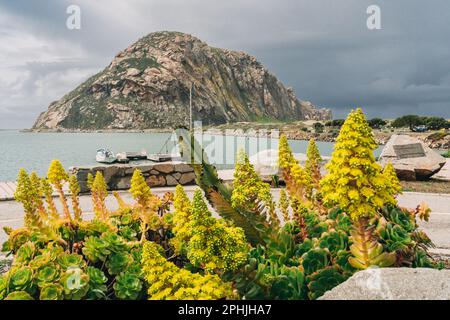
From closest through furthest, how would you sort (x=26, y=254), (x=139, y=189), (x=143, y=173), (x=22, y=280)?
(x=22, y=280) < (x=26, y=254) < (x=139, y=189) < (x=143, y=173)

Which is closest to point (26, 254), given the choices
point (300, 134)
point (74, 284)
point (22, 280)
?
point (22, 280)

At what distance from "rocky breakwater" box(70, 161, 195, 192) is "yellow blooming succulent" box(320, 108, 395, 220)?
10.8m

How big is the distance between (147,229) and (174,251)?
36cm

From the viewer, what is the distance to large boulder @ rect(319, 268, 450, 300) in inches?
82.2

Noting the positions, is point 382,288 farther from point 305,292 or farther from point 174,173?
point 174,173

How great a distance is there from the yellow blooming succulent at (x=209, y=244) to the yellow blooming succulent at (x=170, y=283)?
0.11 m

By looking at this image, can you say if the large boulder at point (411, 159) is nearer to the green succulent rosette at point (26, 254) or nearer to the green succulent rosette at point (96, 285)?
the green succulent rosette at point (96, 285)

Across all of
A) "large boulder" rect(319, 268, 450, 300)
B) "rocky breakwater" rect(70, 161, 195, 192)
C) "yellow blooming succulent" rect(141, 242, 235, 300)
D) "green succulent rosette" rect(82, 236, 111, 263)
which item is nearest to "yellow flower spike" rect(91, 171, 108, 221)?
"green succulent rosette" rect(82, 236, 111, 263)

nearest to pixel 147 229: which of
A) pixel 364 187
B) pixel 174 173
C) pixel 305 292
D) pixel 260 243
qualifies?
pixel 260 243

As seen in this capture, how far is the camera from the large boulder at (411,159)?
50.4ft

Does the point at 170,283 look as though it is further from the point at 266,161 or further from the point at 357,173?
the point at 266,161

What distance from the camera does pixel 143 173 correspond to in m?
13.9

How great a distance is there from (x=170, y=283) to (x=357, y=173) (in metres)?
1.44
